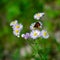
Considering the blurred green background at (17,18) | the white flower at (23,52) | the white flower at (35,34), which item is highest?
the blurred green background at (17,18)

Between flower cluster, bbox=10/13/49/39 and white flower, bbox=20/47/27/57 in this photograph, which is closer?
flower cluster, bbox=10/13/49/39

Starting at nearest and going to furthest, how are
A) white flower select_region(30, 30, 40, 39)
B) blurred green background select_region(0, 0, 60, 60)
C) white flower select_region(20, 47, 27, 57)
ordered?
white flower select_region(30, 30, 40, 39)
white flower select_region(20, 47, 27, 57)
blurred green background select_region(0, 0, 60, 60)

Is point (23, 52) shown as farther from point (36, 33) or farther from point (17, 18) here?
point (36, 33)

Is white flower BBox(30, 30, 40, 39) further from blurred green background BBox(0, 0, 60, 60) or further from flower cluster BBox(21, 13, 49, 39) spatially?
blurred green background BBox(0, 0, 60, 60)

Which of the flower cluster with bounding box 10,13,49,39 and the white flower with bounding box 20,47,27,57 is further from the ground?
the white flower with bounding box 20,47,27,57

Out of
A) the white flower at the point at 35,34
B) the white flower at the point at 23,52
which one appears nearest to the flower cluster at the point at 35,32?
the white flower at the point at 35,34

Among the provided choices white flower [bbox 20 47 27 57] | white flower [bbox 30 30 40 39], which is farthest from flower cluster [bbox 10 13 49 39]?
white flower [bbox 20 47 27 57]

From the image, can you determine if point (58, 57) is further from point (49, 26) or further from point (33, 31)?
point (33, 31)

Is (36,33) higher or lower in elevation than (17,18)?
lower

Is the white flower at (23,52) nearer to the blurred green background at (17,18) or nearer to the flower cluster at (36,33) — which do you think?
the blurred green background at (17,18)

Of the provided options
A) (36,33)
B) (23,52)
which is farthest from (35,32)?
(23,52)

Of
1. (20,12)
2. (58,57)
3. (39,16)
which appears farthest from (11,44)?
(39,16)
